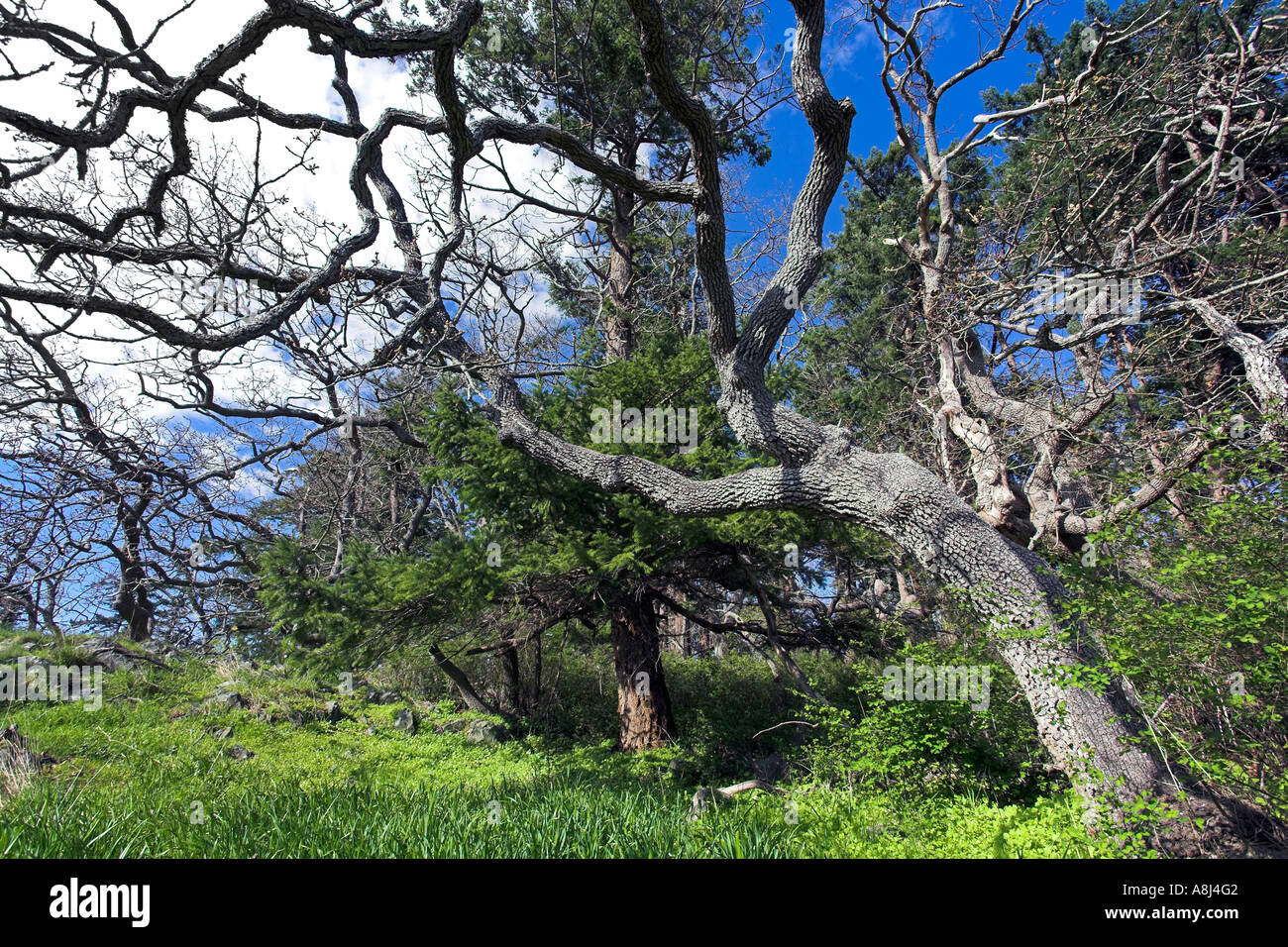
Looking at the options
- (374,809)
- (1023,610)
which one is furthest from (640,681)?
(1023,610)

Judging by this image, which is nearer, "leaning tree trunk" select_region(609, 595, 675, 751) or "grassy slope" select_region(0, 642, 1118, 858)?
"grassy slope" select_region(0, 642, 1118, 858)

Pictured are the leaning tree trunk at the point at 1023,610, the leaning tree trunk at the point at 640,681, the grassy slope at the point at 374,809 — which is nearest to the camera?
the grassy slope at the point at 374,809

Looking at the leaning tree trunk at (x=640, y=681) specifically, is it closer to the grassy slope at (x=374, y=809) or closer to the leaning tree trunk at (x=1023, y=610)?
the grassy slope at (x=374, y=809)

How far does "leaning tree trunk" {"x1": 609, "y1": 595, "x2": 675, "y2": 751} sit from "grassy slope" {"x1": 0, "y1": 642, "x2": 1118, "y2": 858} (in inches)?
42.8

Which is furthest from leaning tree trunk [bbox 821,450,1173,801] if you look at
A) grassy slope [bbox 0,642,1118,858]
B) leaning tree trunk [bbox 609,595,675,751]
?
leaning tree trunk [bbox 609,595,675,751]

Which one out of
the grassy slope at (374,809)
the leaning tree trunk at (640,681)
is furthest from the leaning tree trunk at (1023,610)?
the leaning tree trunk at (640,681)

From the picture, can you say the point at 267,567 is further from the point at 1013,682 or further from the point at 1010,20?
the point at 1010,20

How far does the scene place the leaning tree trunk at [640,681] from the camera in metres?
Answer: 8.82

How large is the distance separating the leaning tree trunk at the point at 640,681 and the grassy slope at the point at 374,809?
1.09 metres

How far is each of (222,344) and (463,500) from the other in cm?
406

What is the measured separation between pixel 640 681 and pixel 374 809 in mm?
5230

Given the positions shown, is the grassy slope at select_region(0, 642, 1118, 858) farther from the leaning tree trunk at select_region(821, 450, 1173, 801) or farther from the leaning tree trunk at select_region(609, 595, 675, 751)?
the leaning tree trunk at select_region(609, 595, 675, 751)

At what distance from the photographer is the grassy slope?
11.0 ft

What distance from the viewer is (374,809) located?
404 cm
